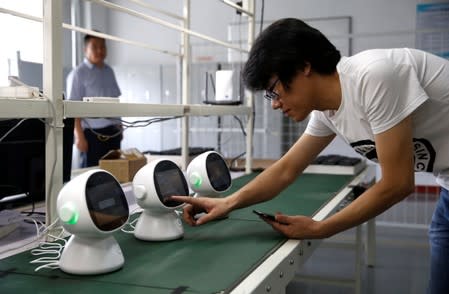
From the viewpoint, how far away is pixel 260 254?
1074mm

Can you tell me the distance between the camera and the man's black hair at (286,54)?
1110 millimetres

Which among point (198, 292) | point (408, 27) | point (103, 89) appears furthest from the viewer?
point (408, 27)

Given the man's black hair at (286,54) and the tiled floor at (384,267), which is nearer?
the man's black hair at (286,54)

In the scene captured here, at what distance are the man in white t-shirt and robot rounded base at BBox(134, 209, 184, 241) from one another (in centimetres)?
6

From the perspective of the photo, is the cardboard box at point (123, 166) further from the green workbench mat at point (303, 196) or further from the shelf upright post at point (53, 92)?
the shelf upright post at point (53, 92)

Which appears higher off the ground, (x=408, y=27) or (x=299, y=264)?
(x=408, y=27)

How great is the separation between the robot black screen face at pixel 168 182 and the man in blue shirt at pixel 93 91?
240 cm

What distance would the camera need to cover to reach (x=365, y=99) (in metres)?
1.07

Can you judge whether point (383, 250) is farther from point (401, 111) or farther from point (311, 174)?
point (401, 111)

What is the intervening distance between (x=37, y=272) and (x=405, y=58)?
0.90m

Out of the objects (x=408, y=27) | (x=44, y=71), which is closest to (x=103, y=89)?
(x=44, y=71)

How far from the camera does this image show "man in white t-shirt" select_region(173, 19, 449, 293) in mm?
1039

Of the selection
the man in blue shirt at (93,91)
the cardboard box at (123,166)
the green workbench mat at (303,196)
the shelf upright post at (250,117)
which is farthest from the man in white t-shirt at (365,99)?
the man in blue shirt at (93,91)

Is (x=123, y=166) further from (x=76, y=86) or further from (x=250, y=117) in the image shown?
(x=76, y=86)
